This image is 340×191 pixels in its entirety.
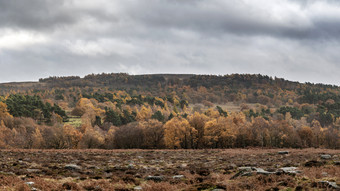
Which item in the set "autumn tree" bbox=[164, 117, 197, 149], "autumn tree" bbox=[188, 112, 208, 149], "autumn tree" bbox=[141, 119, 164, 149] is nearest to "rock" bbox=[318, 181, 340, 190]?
"autumn tree" bbox=[164, 117, 197, 149]

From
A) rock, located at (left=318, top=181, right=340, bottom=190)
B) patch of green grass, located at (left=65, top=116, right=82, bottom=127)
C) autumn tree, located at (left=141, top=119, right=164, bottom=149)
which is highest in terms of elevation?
rock, located at (left=318, top=181, right=340, bottom=190)

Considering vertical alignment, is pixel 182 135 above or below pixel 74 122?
above

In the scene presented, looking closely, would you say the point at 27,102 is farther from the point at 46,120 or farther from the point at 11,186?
the point at 11,186

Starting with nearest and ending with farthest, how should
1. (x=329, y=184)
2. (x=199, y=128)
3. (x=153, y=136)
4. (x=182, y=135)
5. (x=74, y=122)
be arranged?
1. (x=329, y=184)
2. (x=182, y=135)
3. (x=153, y=136)
4. (x=199, y=128)
5. (x=74, y=122)

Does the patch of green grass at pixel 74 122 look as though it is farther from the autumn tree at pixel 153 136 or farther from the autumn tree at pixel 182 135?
the autumn tree at pixel 182 135

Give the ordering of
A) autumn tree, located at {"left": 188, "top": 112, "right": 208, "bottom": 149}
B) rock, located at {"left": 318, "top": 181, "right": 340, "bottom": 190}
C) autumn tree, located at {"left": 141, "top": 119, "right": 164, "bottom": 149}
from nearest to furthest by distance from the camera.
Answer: rock, located at {"left": 318, "top": 181, "right": 340, "bottom": 190}
autumn tree, located at {"left": 141, "top": 119, "right": 164, "bottom": 149}
autumn tree, located at {"left": 188, "top": 112, "right": 208, "bottom": 149}

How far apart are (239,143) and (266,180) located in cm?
7644

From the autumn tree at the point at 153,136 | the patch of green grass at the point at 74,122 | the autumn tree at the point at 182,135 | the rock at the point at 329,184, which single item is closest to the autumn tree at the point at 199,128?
the autumn tree at the point at 182,135

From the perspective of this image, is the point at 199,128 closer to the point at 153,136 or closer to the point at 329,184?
the point at 153,136

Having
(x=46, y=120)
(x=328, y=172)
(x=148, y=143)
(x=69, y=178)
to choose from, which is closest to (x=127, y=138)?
(x=148, y=143)

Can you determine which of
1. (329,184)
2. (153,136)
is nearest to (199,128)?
(153,136)

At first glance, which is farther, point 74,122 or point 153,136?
point 74,122

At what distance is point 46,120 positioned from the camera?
16512cm

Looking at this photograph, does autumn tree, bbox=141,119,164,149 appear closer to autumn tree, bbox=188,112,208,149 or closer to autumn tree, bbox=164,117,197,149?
autumn tree, bbox=164,117,197,149
